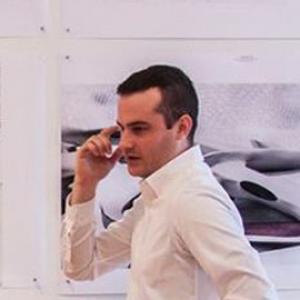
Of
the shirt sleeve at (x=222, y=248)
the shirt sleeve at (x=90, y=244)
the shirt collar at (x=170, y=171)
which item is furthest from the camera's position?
the shirt sleeve at (x=90, y=244)

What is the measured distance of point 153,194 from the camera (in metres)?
1.39

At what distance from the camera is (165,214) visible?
1.31 meters

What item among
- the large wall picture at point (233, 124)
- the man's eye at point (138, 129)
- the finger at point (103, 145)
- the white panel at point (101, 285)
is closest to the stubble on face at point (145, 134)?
the man's eye at point (138, 129)

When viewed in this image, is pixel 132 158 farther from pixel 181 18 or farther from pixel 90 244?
pixel 181 18

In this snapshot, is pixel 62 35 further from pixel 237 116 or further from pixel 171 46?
pixel 237 116

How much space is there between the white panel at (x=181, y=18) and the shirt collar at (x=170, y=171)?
619 mm

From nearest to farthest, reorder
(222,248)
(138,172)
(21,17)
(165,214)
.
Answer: (222,248)
(165,214)
(138,172)
(21,17)

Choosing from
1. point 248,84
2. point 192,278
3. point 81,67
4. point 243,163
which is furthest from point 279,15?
point 192,278

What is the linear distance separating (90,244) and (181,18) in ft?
2.54

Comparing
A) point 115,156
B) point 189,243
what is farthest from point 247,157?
point 189,243

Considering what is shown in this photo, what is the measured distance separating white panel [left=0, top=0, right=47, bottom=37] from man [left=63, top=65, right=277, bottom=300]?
1.60 feet

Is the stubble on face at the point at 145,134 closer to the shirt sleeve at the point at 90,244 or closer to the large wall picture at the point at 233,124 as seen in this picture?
the shirt sleeve at the point at 90,244

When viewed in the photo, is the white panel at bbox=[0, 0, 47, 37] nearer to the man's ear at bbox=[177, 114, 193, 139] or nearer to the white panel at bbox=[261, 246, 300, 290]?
the man's ear at bbox=[177, 114, 193, 139]

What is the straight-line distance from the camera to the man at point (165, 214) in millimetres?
1190
